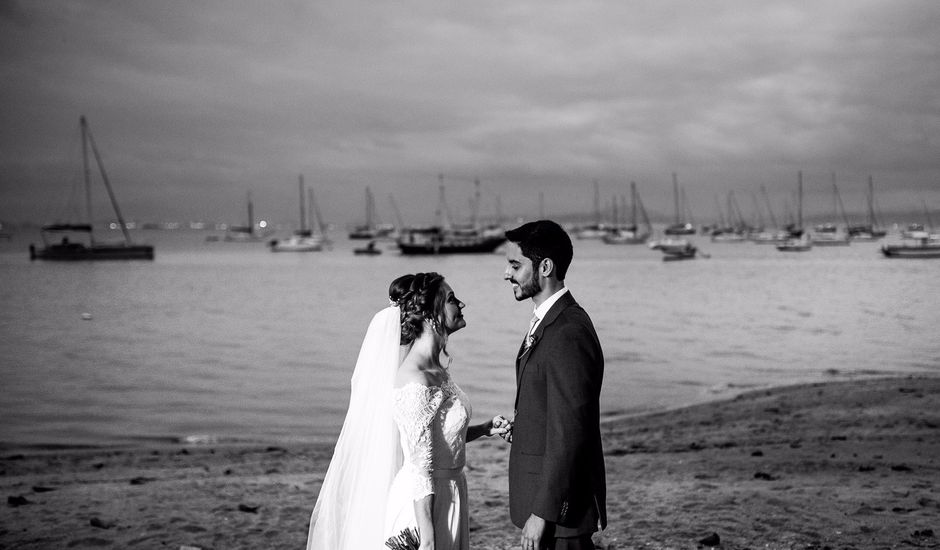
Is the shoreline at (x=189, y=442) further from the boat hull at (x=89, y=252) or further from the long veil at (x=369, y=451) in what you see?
the boat hull at (x=89, y=252)

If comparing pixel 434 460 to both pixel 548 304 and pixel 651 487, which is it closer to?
pixel 548 304

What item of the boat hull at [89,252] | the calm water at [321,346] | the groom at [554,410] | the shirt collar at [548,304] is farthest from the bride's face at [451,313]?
the boat hull at [89,252]

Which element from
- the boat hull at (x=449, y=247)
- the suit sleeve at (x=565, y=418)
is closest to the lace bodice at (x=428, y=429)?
the suit sleeve at (x=565, y=418)

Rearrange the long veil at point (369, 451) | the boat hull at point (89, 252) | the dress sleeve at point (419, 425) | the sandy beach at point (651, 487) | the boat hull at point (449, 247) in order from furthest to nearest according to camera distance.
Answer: the boat hull at point (449, 247) < the boat hull at point (89, 252) < the sandy beach at point (651, 487) < the long veil at point (369, 451) < the dress sleeve at point (419, 425)

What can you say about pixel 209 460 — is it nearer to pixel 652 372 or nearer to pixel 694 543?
pixel 694 543

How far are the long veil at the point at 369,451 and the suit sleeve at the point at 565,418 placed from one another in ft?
3.60

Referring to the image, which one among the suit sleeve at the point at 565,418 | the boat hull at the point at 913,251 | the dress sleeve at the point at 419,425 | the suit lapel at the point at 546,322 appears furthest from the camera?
the boat hull at the point at 913,251

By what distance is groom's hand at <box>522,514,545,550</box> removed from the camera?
11.0 feet

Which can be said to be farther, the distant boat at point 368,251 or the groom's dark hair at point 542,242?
the distant boat at point 368,251

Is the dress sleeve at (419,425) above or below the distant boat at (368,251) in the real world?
below

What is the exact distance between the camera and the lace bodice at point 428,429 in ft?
12.8

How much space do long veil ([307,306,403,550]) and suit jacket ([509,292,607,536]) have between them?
904 mm

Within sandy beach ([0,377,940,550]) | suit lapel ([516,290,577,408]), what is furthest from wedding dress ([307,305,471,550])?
sandy beach ([0,377,940,550])

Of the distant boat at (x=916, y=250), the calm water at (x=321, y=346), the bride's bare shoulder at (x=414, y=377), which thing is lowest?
the calm water at (x=321, y=346)
